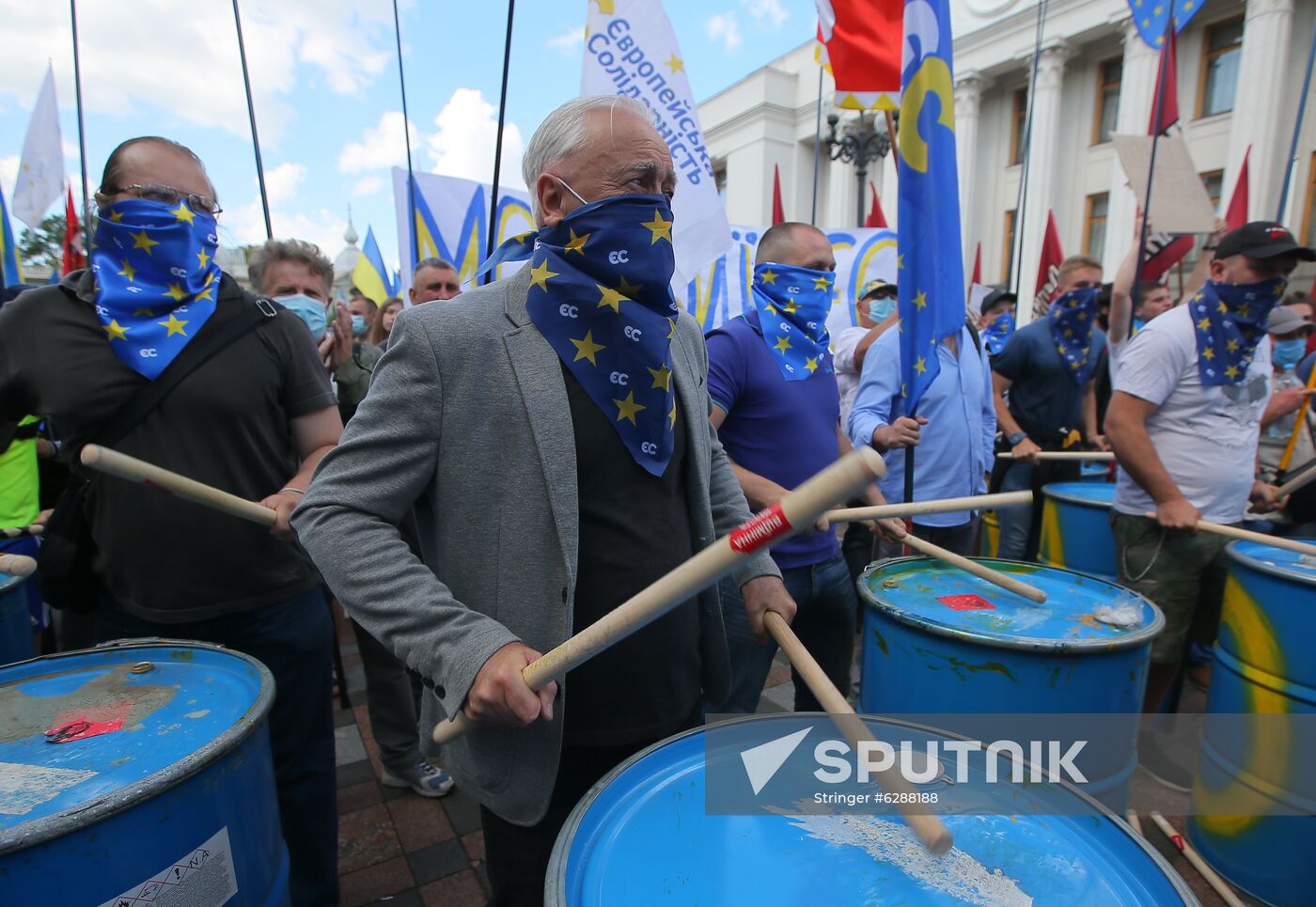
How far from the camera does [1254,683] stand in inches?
88.0

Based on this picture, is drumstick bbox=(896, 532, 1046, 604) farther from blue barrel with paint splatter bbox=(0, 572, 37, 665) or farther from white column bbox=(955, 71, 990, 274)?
white column bbox=(955, 71, 990, 274)

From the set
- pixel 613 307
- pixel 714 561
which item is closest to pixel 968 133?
pixel 613 307

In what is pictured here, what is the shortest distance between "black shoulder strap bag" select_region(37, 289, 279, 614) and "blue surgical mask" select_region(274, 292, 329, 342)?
1076mm

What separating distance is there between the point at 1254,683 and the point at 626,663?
7.12 ft

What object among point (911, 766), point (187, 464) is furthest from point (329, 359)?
point (911, 766)

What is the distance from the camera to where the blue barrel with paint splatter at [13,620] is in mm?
1954

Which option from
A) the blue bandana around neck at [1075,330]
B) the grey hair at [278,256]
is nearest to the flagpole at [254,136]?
the grey hair at [278,256]

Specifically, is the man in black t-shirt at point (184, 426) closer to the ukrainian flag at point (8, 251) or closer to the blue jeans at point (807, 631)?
the blue jeans at point (807, 631)

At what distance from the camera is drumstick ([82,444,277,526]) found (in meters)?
1.56

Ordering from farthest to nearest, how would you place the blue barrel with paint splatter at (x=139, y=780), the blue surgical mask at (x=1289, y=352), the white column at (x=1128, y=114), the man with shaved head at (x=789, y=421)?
the white column at (x=1128, y=114) → the blue surgical mask at (x=1289, y=352) → the man with shaved head at (x=789, y=421) → the blue barrel with paint splatter at (x=139, y=780)

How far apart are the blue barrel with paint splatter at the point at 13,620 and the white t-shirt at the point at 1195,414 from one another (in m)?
3.81

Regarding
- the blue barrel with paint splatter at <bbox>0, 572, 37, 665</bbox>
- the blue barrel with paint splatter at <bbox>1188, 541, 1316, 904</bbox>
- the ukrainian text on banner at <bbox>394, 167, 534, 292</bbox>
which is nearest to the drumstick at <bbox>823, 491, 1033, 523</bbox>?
the blue barrel with paint splatter at <bbox>1188, 541, 1316, 904</bbox>

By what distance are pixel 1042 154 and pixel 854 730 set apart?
2137 cm

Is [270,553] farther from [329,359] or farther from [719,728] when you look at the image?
[329,359]
